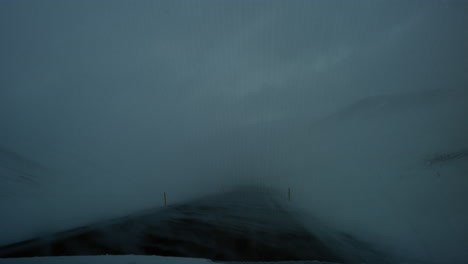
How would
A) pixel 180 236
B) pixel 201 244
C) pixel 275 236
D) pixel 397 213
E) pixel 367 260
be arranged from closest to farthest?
pixel 367 260, pixel 201 244, pixel 180 236, pixel 275 236, pixel 397 213

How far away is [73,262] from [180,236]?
132 inches

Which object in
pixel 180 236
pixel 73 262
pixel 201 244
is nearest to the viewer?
pixel 73 262

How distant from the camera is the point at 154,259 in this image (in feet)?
15.4

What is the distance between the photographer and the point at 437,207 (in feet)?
27.2

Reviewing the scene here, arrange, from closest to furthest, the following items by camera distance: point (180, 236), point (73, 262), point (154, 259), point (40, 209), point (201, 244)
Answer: point (73, 262) < point (154, 259) < point (201, 244) < point (180, 236) < point (40, 209)

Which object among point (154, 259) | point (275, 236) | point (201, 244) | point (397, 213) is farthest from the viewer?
point (397, 213)

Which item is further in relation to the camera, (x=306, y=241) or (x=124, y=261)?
(x=306, y=241)

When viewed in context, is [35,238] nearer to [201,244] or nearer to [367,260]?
[201,244]

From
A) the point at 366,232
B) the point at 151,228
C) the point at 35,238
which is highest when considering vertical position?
the point at 35,238

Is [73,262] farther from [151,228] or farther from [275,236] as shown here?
[275,236]

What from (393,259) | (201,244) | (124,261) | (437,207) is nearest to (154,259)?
(124,261)

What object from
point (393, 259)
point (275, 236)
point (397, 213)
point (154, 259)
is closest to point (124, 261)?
point (154, 259)

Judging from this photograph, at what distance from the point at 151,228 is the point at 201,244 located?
9.78 feet

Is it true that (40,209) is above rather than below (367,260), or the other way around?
above
